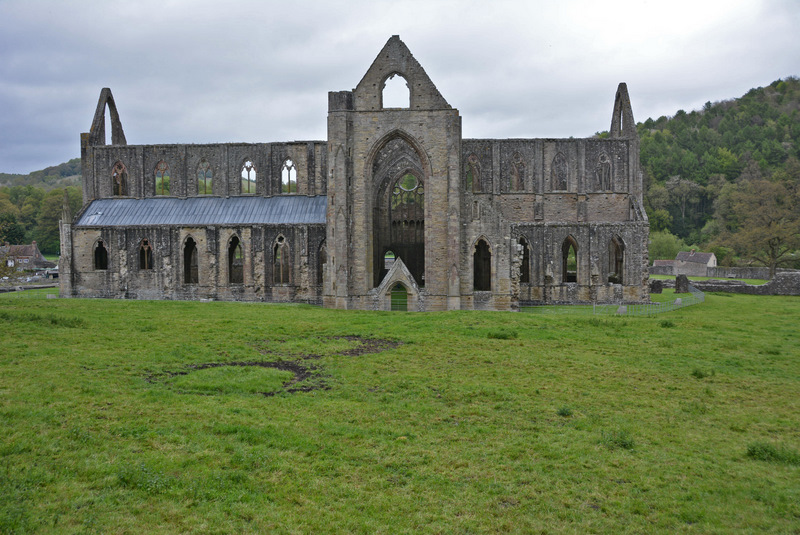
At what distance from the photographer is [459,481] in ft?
28.7

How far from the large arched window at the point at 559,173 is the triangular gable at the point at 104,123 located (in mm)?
40254

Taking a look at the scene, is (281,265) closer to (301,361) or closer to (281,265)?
(281,265)

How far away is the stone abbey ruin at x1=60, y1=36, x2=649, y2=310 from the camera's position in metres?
34.3

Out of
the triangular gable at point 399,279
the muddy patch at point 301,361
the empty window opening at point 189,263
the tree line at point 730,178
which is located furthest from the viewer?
the tree line at point 730,178

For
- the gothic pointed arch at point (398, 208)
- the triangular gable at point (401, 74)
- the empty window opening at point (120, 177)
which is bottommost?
the gothic pointed arch at point (398, 208)

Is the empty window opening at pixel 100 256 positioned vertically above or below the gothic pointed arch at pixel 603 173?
below

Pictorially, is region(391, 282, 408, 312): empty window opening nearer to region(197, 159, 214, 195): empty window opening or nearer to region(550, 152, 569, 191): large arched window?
region(550, 152, 569, 191): large arched window

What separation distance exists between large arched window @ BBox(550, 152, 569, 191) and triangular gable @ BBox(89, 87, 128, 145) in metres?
40.3

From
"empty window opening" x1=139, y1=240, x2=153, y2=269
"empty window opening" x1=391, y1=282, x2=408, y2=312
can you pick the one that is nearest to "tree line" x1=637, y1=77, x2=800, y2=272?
"empty window opening" x1=391, y1=282, x2=408, y2=312

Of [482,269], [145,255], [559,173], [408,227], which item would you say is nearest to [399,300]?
[408,227]

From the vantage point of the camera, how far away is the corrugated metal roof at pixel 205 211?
43.2 meters

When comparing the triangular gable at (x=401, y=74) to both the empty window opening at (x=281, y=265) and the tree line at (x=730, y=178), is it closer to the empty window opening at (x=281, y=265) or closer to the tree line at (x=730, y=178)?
the empty window opening at (x=281, y=265)

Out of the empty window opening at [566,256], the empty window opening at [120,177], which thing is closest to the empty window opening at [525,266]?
the empty window opening at [566,256]

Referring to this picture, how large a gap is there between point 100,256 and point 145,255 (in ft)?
16.0
